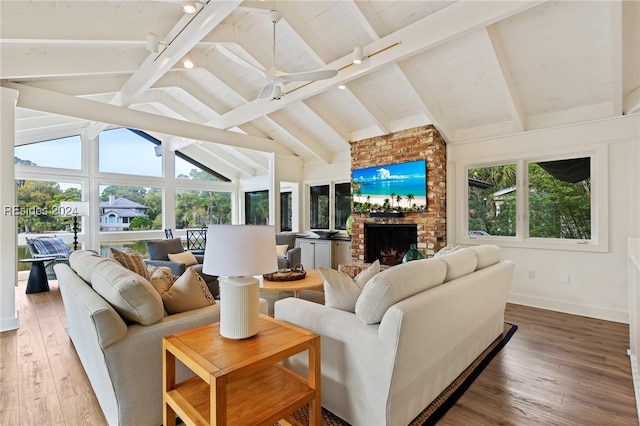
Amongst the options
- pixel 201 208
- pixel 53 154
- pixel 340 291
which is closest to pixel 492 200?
pixel 340 291

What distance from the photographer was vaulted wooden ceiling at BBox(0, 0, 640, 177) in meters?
2.95

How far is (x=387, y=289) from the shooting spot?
1.70 metres

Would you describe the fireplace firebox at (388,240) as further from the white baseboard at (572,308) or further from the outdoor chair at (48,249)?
the outdoor chair at (48,249)

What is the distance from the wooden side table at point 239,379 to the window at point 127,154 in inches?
263

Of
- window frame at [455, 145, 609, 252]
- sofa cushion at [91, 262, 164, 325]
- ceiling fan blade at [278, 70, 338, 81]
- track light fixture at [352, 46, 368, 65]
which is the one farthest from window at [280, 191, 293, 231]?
sofa cushion at [91, 262, 164, 325]

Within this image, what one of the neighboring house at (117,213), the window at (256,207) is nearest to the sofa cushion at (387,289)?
the window at (256,207)

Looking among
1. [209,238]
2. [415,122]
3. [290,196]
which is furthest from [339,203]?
[209,238]

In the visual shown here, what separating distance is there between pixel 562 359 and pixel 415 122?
3541 mm

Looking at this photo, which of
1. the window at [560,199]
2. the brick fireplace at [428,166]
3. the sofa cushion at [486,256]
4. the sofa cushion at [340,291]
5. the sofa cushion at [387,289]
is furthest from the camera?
the brick fireplace at [428,166]

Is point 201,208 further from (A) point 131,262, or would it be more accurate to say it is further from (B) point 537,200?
(B) point 537,200

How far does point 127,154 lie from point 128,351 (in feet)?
22.1

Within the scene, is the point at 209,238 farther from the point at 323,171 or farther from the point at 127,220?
the point at 127,220

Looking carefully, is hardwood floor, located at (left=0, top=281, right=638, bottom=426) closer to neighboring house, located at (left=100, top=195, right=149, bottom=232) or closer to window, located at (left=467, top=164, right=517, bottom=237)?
window, located at (left=467, top=164, right=517, bottom=237)

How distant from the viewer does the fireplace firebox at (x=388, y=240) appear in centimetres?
525
